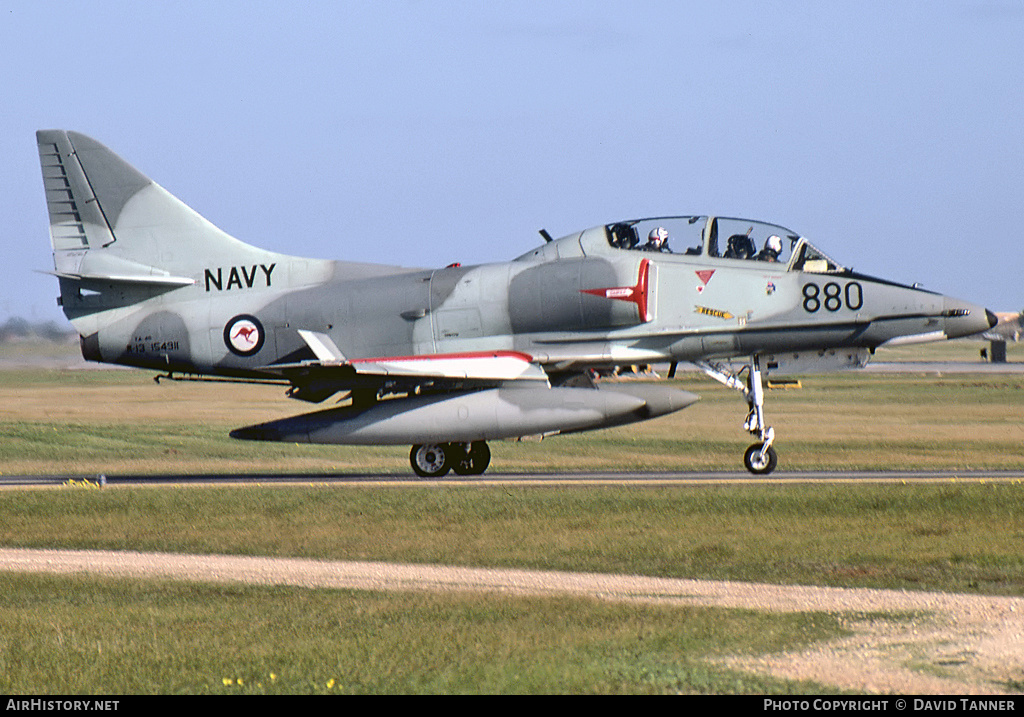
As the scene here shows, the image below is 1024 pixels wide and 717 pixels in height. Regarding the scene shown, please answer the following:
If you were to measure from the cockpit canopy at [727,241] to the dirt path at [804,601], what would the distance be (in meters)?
9.54

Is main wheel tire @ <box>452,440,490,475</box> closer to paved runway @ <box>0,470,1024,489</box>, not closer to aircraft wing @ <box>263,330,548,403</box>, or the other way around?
paved runway @ <box>0,470,1024,489</box>

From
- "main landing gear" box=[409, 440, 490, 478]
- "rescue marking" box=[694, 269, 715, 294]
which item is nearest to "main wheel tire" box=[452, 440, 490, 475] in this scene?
"main landing gear" box=[409, 440, 490, 478]

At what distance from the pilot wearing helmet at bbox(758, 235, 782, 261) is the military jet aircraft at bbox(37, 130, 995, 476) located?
3cm

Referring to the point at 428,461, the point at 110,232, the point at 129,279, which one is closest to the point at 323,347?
the point at 428,461

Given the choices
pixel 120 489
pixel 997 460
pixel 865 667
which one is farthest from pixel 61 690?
pixel 997 460

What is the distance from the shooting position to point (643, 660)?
9.79 metres

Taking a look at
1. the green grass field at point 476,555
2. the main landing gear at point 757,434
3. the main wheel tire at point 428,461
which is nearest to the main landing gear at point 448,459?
the main wheel tire at point 428,461

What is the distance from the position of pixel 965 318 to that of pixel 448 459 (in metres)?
9.32

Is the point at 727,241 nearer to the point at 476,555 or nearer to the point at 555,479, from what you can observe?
the point at 555,479

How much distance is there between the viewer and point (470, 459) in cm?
2375

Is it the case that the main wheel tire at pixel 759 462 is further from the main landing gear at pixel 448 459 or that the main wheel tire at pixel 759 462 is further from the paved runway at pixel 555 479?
the main landing gear at pixel 448 459

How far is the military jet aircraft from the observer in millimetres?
21781

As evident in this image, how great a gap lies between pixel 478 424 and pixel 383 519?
3.85 metres

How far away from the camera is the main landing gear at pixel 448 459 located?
76.6 feet
